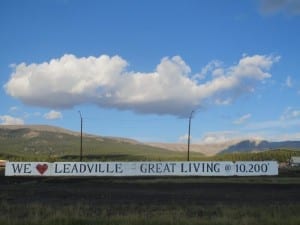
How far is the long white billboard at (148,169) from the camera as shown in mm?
63844

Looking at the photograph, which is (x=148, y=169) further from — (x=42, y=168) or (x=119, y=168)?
(x=42, y=168)

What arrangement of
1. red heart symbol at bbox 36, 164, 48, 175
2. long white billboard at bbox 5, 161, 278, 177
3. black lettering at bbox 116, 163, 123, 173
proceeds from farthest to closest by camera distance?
red heart symbol at bbox 36, 164, 48, 175
black lettering at bbox 116, 163, 123, 173
long white billboard at bbox 5, 161, 278, 177

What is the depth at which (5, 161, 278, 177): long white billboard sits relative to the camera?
6384 centimetres

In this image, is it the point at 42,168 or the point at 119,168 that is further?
the point at 42,168

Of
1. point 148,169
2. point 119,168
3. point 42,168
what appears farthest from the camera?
point 42,168

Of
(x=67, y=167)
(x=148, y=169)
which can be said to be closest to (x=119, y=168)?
(x=148, y=169)

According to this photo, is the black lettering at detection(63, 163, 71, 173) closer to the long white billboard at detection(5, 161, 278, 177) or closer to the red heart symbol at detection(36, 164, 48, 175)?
the long white billboard at detection(5, 161, 278, 177)

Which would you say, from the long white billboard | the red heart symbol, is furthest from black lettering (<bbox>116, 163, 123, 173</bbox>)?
the red heart symbol

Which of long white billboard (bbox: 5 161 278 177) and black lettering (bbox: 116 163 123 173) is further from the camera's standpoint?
black lettering (bbox: 116 163 123 173)

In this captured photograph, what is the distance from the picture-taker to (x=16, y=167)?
6600cm

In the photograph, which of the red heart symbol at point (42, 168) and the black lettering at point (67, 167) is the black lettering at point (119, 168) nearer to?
the black lettering at point (67, 167)

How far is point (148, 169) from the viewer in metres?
65.4

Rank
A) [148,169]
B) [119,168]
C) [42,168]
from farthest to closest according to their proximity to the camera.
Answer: [42,168]
[148,169]
[119,168]

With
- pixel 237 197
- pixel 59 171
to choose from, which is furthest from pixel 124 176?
pixel 237 197
